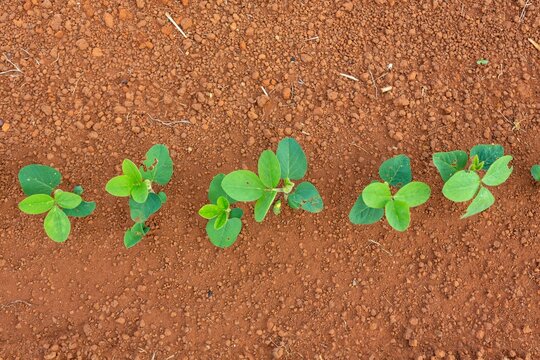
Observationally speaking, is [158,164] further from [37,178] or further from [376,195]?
[376,195]

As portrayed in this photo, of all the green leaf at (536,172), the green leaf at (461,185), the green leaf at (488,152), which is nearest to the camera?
the green leaf at (461,185)

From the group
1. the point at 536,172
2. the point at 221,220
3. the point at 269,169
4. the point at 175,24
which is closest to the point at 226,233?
the point at 221,220

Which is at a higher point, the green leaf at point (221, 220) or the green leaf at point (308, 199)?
the green leaf at point (308, 199)

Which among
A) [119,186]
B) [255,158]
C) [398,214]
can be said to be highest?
[398,214]

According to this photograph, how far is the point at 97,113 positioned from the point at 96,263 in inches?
33.6

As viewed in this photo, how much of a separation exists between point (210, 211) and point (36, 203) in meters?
0.85

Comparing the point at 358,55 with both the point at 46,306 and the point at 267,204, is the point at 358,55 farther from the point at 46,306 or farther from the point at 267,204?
the point at 46,306

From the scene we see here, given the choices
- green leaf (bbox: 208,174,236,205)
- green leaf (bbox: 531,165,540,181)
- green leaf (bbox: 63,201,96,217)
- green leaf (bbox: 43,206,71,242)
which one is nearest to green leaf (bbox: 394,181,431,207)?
green leaf (bbox: 531,165,540,181)

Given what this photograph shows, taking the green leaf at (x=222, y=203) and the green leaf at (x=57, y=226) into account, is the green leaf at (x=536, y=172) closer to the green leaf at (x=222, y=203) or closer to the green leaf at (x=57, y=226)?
the green leaf at (x=222, y=203)

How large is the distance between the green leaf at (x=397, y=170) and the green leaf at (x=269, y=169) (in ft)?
1.80

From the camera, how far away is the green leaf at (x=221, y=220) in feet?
8.48

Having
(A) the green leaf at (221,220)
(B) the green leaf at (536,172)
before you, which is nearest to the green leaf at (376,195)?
(A) the green leaf at (221,220)

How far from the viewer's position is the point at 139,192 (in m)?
2.59

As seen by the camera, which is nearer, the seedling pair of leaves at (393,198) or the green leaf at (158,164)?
the seedling pair of leaves at (393,198)
